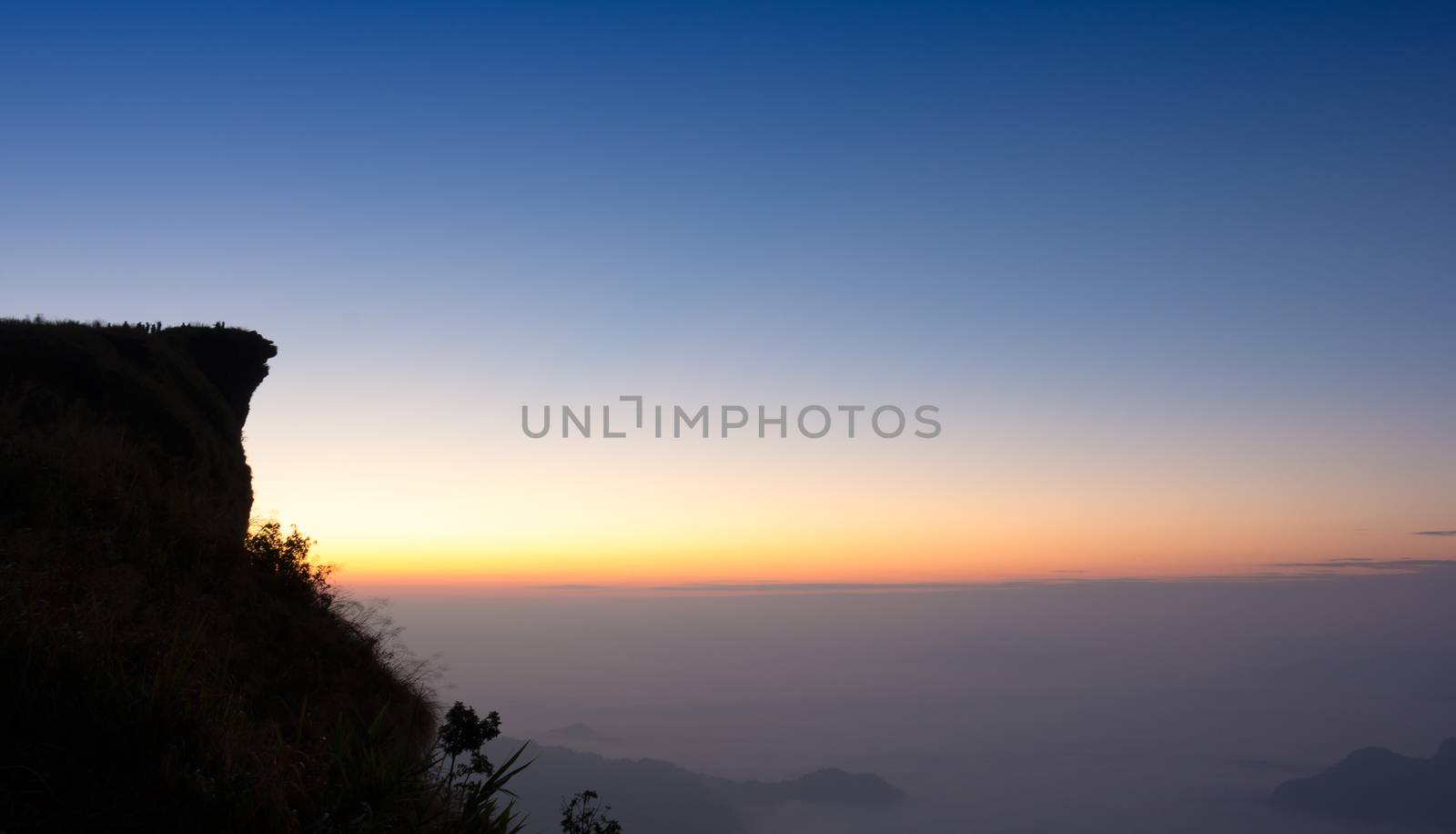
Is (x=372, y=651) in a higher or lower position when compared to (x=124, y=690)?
lower

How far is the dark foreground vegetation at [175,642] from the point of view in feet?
19.3

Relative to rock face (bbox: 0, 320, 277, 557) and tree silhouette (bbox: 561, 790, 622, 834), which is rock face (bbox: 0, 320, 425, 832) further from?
tree silhouette (bbox: 561, 790, 622, 834)

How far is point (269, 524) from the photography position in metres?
15.6

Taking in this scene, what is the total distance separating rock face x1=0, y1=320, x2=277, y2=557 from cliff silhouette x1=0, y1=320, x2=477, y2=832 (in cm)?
5

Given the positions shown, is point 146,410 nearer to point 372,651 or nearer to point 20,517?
point 20,517

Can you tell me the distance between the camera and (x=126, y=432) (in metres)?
16.0

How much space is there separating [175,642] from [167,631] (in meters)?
2.79

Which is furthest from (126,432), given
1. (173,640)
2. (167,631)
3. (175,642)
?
(175,642)

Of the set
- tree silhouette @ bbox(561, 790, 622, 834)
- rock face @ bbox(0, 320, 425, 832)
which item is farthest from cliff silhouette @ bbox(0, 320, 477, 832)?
tree silhouette @ bbox(561, 790, 622, 834)

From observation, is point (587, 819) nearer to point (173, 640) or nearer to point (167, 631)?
point (167, 631)

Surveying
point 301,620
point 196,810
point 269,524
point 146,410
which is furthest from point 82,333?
point 196,810

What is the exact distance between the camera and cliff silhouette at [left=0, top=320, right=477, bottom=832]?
5871 mm

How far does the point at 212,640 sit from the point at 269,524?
5.10 m

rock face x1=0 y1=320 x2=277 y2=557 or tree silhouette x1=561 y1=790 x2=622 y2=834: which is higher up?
rock face x1=0 y1=320 x2=277 y2=557
